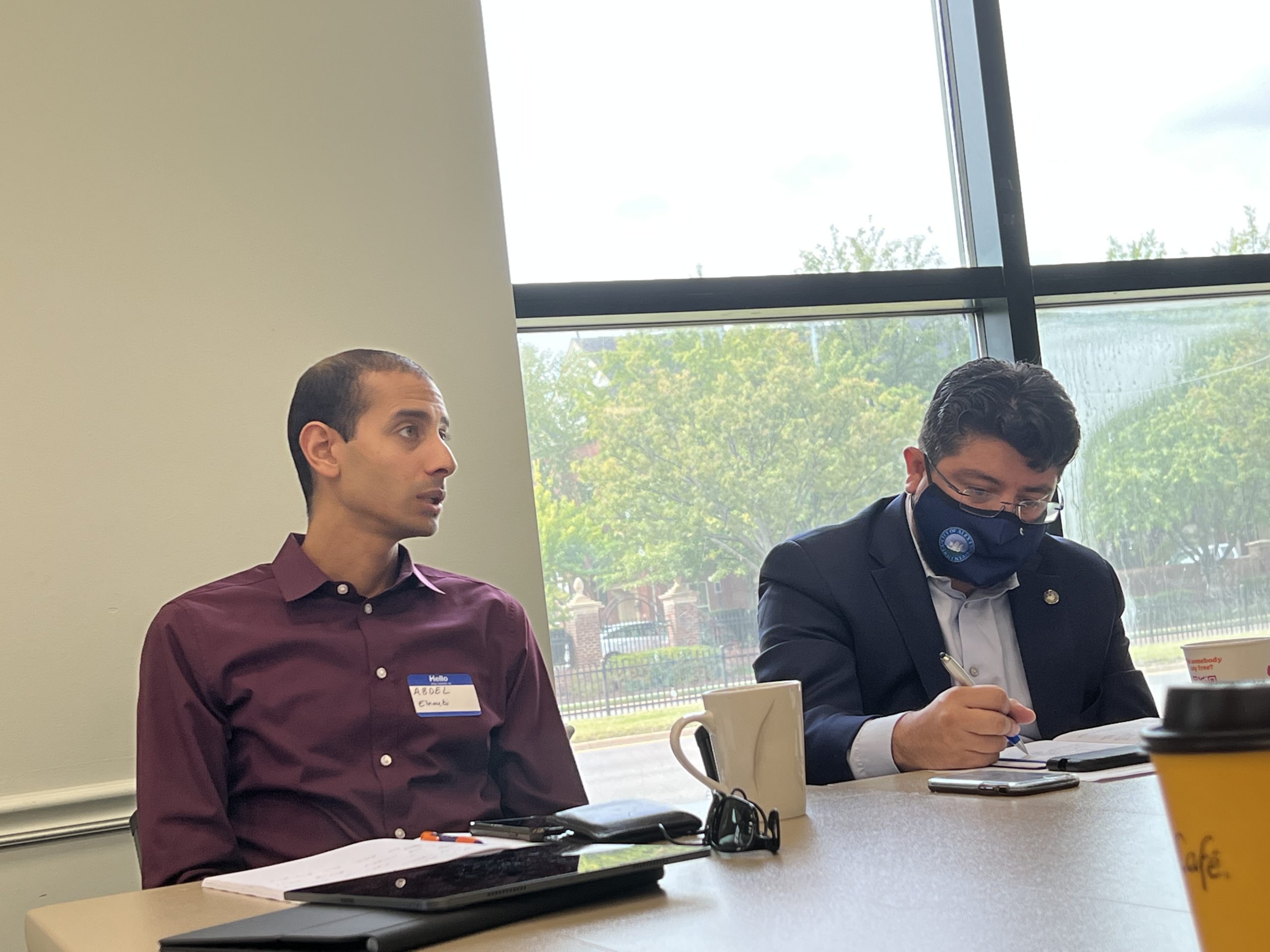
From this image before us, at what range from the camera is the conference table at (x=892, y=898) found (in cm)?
74

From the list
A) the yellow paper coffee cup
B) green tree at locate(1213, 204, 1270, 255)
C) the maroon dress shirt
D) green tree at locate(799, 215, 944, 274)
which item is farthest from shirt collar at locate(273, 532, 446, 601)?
green tree at locate(1213, 204, 1270, 255)

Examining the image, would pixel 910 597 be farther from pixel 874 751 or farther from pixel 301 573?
pixel 301 573

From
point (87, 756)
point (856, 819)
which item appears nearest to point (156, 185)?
point (87, 756)

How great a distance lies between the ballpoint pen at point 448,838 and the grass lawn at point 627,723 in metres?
1.87

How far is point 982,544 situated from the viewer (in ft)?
7.27

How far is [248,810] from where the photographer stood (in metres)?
1.80

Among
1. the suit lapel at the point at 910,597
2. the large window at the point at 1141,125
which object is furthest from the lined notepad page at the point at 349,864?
the large window at the point at 1141,125

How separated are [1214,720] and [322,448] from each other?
193 cm

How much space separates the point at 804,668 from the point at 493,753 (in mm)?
551

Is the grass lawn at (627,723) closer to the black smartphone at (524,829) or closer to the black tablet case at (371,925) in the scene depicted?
the black smartphone at (524,829)

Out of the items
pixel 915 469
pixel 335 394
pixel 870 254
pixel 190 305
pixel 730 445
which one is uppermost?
pixel 870 254

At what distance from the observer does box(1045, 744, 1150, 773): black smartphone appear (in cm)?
145

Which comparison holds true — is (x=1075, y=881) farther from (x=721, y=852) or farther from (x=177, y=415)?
(x=177, y=415)

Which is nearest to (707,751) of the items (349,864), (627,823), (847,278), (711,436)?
(627,823)
